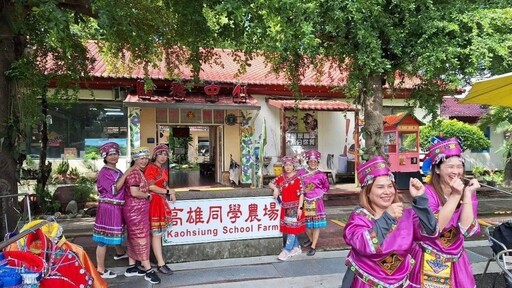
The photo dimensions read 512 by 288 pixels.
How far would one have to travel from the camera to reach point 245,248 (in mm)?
5852

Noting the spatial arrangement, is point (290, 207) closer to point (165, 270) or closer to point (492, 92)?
point (165, 270)

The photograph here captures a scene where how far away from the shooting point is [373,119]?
7.83 meters

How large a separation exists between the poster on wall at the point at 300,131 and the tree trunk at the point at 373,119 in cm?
589

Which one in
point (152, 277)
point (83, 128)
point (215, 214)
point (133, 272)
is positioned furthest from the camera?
point (83, 128)

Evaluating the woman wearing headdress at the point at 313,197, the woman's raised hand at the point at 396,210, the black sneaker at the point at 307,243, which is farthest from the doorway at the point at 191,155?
the woman's raised hand at the point at 396,210

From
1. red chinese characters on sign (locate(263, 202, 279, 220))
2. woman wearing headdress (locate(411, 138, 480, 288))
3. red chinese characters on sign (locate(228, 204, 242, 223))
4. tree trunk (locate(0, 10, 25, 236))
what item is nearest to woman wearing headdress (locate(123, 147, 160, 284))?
red chinese characters on sign (locate(228, 204, 242, 223))

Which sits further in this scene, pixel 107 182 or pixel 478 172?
pixel 478 172

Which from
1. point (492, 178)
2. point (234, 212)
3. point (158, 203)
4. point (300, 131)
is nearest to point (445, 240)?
point (234, 212)

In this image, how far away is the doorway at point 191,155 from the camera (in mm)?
14227

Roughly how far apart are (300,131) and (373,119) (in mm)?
6246

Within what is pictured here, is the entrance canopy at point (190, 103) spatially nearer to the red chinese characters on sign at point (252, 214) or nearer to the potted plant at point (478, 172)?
the red chinese characters on sign at point (252, 214)

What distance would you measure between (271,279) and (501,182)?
12.5 metres

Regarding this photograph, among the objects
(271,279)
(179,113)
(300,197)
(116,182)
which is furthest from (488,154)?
(116,182)

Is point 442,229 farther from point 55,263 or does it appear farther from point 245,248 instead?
point 245,248
